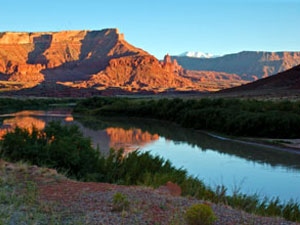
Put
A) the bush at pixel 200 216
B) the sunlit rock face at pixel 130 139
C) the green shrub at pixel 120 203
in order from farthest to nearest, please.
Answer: the sunlit rock face at pixel 130 139 < the green shrub at pixel 120 203 < the bush at pixel 200 216

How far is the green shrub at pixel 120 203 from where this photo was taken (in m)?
6.34

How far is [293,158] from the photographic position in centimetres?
2112

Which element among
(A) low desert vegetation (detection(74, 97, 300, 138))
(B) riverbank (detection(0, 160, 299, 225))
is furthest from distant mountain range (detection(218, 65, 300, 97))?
(B) riverbank (detection(0, 160, 299, 225))

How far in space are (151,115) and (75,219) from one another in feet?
149

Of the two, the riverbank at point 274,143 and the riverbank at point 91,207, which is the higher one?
the riverbank at point 91,207

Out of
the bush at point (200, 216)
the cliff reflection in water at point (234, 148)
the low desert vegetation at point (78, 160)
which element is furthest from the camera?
the cliff reflection in water at point (234, 148)

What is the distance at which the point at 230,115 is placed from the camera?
111 feet

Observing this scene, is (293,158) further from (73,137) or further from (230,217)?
(230,217)

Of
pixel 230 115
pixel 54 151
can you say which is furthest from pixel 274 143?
pixel 54 151

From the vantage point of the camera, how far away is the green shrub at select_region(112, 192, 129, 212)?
634 cm

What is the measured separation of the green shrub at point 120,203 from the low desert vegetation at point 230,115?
24257mm

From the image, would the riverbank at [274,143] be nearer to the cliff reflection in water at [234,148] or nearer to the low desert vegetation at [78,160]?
the cliff reflection in water at [234,148]

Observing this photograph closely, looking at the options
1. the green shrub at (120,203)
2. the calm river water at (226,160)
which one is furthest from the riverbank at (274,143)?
the green shrub at (120,203)

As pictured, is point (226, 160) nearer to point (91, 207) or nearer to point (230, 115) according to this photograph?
point (230, 115)
